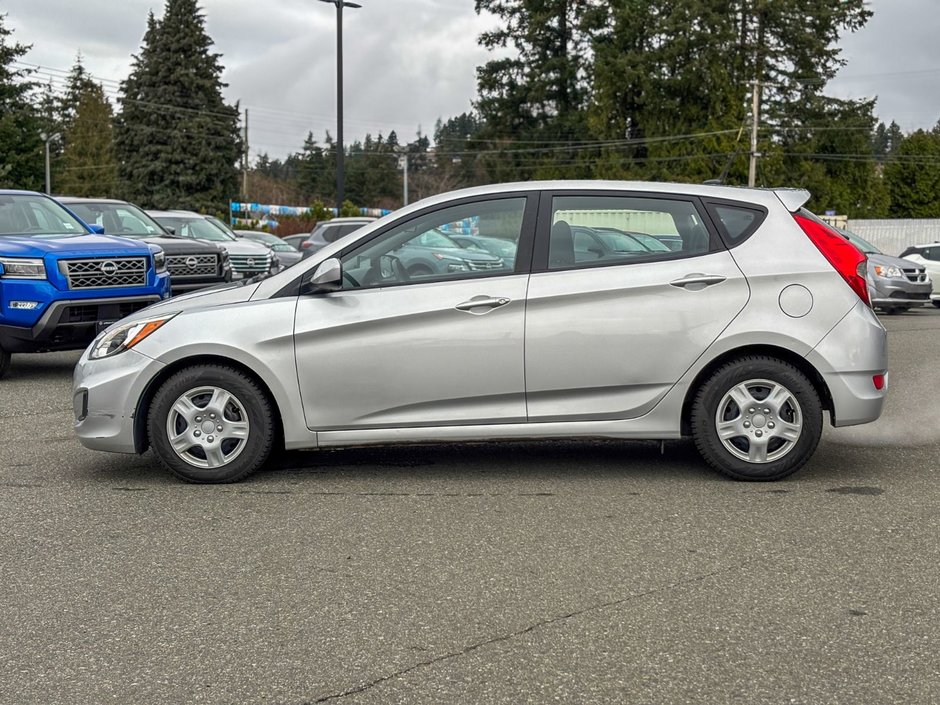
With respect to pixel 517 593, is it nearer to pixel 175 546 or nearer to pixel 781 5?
pixel 175 546

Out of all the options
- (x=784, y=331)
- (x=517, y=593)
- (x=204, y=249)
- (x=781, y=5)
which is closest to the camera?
(x=517, y=593)

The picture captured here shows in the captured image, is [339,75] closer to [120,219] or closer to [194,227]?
[194,227]

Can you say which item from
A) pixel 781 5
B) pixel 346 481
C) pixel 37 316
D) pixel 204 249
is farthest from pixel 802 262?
pixel 781 5

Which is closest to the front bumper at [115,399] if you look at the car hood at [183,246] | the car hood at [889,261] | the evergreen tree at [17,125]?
Answer: the car hood at [183,246]

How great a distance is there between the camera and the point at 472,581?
4773 mm

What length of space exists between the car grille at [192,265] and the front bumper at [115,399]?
944 centimetres

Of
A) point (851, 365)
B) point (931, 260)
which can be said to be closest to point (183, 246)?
point (851, 365)

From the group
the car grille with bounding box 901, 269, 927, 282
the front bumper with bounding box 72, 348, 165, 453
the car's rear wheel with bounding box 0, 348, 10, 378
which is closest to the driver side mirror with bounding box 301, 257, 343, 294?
the front bumper with bounding box 72, 348, 165, 453

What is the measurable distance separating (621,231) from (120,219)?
1149cm

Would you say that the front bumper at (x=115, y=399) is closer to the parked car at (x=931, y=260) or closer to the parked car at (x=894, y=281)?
the parked car at (x=894, y=281)

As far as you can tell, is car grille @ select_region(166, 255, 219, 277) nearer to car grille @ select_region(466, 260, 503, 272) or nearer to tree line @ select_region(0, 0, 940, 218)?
car grille @ select_region(466, 260, 503, 272)

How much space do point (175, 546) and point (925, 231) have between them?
52660mm

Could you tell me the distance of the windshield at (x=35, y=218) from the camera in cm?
1234

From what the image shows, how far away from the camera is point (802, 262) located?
6586 mm
